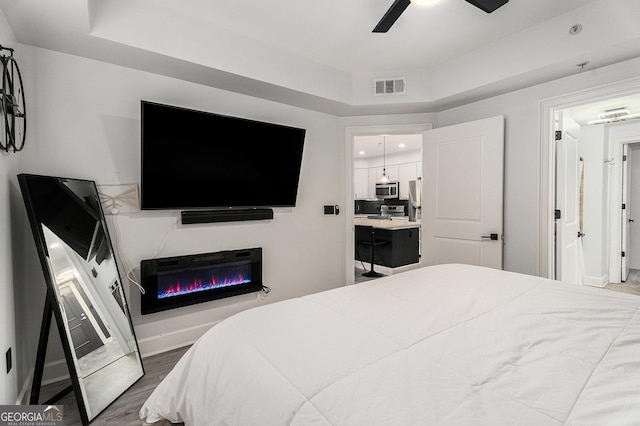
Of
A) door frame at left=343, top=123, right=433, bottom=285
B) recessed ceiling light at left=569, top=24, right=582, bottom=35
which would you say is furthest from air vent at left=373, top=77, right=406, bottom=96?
recessed ceiling light at left=569, top=24, right=582, bottom=35

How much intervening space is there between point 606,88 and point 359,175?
6.39 m

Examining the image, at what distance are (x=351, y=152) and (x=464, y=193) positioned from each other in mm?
1375

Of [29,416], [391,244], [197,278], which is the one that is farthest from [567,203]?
[29,416]

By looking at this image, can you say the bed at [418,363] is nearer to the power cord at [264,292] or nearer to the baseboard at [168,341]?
the baseboard at [168,341]

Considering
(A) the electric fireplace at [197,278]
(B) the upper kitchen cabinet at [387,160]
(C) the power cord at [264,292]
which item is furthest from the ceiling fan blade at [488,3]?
(B) the upper kitchen cabinet at [387,160]

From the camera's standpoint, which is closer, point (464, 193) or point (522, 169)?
point (522, 169)

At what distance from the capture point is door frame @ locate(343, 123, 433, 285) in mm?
3670

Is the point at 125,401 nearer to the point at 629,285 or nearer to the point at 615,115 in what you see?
the point at 615,115

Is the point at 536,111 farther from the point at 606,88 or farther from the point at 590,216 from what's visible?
the point at 590,216

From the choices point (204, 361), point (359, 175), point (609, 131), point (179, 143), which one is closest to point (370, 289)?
point (204, 361)

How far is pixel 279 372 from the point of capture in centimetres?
93

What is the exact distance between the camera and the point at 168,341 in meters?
2.54

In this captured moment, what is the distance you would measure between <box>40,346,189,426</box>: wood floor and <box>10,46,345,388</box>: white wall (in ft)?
0.68

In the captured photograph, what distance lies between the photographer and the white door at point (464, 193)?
9.94 ft
